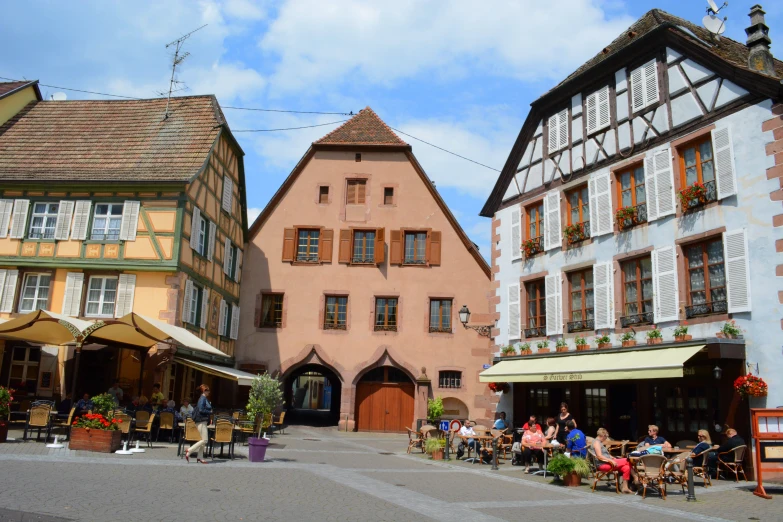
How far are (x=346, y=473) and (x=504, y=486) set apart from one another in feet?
9.26

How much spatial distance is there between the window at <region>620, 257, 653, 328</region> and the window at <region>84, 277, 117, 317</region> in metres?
13.9

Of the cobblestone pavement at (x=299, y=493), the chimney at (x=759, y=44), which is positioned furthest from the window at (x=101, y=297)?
the chimney at (x=759, y=44)

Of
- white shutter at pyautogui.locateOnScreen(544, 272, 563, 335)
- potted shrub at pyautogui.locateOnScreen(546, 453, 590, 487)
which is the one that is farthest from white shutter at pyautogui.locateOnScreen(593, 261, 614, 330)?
potted shrub at pyautogui.locateOnScreen(546, 453, 590, 487)

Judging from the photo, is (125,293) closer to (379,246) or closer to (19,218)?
(19,218)

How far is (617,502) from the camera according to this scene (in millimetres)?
10016

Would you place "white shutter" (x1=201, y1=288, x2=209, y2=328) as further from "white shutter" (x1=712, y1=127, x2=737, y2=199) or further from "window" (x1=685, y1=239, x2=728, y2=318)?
"white shutter" (x1=712, y1=127, x2=737, y2=199)

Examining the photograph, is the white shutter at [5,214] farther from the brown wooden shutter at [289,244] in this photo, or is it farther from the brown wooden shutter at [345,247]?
the brown wooden shutter at [345,247]

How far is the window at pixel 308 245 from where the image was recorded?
86.2 feet

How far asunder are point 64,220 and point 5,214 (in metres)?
1.91

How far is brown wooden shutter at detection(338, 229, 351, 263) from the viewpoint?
25984mm

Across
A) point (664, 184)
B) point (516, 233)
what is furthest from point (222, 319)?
point (664, 184)

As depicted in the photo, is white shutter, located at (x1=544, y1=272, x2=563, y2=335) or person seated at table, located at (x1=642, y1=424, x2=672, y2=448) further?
white shutter, located at (x1=544, y1=272, x2=563, y2=335)

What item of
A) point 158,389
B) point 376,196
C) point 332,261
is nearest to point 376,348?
point 332,261

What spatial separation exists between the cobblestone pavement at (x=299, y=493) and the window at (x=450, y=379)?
11.2m
